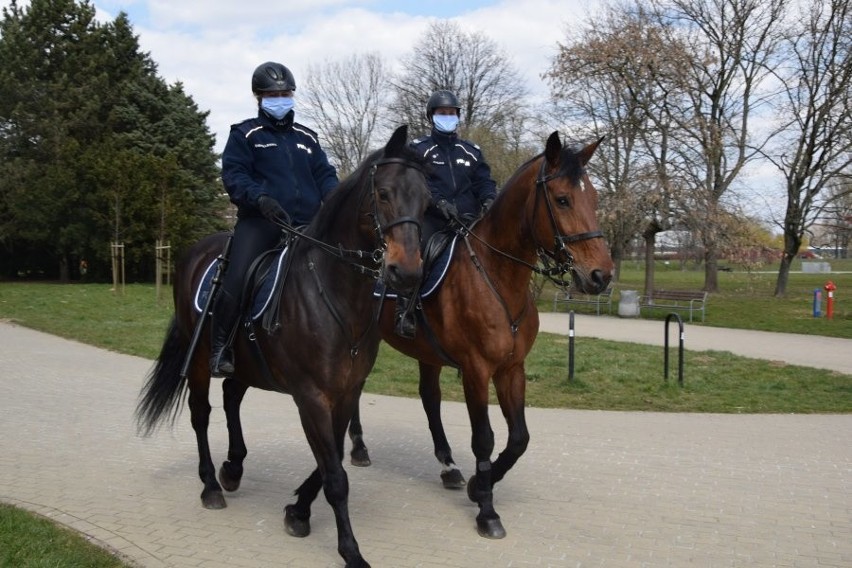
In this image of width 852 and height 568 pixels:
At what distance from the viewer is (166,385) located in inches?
239

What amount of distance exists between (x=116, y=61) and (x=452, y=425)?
38.8 meters

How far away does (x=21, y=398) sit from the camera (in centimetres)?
974

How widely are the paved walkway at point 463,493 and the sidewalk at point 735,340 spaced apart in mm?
5421

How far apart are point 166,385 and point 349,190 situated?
277 centimetres

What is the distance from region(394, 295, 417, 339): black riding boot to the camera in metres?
5.47

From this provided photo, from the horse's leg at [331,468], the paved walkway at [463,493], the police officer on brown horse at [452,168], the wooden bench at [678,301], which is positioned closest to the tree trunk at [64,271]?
the wooden bench at [678,301]

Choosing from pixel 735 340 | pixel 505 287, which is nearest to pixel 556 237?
pixel 505 287

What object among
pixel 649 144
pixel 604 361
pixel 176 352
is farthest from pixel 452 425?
pixel 649 144

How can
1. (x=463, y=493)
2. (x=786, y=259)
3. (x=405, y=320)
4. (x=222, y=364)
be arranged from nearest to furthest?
(x=222, y=364), (x=405, y=320), (x=463, y=493), (x=786, y=259)

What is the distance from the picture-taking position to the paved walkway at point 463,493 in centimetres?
474

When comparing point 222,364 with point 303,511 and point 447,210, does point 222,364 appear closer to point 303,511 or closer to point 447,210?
point 303,511

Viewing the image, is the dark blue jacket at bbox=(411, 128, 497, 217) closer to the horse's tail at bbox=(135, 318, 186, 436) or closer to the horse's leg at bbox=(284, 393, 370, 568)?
the horse's leg at bbox=(284, 393, 370, 568)

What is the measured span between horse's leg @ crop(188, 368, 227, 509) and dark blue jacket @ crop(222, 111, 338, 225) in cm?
155

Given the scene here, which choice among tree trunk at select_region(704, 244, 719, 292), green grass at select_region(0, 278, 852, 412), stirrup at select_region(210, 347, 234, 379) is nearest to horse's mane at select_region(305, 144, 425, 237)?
stirrup at select_region(210, 347, 234, 379)
